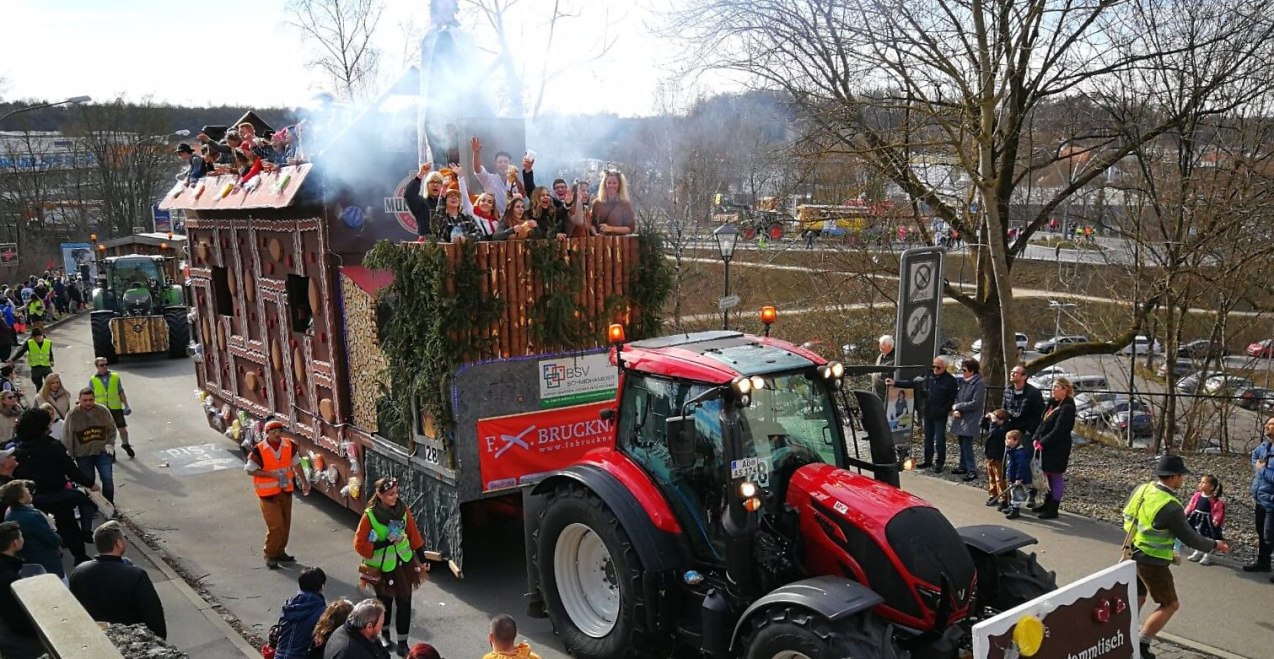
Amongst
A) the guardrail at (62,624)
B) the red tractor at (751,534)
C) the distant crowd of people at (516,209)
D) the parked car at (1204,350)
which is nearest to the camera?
the guardrail at (62,624)

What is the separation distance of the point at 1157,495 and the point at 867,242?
11.4 metres

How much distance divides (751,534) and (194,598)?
16.4ft

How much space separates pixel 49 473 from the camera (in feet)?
25.2

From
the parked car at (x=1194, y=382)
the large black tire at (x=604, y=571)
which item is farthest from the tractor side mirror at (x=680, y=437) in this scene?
the parked car at (x=1194, y=382)

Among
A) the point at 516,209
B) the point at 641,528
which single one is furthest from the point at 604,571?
the point at 516,209

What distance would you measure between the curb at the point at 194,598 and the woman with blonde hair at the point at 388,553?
3.38 feet

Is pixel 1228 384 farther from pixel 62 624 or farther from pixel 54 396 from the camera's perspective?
pixel 54 396

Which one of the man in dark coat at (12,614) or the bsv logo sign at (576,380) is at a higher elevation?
the bsv logo sign at (576,380)

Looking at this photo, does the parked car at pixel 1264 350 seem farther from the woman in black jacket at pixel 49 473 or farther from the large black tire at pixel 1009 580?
the woman in black jacket at pixel 49 473

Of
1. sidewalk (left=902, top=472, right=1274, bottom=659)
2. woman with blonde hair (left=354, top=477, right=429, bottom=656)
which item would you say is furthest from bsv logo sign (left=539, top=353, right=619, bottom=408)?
sidewalk (left=902, top=472, right=1274, bottom=659)

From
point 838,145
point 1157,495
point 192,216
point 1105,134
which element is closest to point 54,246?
point 192,216

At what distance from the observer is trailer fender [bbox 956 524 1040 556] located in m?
5.07

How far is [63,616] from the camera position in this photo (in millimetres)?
2436

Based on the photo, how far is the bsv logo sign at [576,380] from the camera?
7484 mm
